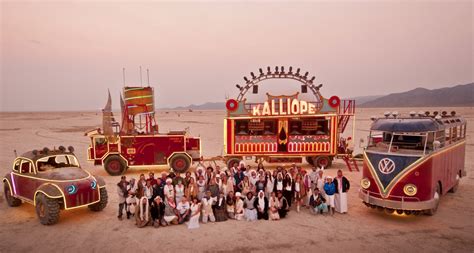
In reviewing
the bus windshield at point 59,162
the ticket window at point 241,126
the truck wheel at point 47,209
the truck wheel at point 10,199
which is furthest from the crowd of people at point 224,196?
the ticket window at point 241,126

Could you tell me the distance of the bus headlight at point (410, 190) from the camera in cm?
905

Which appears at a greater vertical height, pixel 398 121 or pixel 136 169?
pixel 398 121

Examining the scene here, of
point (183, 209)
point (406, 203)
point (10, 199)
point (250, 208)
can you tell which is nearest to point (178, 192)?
point (183, 209)

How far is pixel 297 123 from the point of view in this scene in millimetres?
18141

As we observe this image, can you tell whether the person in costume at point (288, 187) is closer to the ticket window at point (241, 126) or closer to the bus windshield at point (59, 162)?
the bus windshield at point (59, 162)

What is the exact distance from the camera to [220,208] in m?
9.99

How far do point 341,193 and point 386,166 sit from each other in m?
1.77

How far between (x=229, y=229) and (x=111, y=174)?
989 centimetres

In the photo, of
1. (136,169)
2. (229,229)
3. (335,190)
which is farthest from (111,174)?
(335,190)

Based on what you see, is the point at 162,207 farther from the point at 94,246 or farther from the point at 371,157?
the point at 371,157

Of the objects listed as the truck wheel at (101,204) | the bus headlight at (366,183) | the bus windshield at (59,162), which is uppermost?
the bus windshield at (59,162)

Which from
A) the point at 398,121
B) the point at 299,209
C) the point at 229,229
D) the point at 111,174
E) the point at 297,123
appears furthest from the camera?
the point at 297,123

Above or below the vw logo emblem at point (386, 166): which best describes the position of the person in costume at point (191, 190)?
below

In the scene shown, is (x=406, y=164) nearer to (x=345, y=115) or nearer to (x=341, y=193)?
(x=341, y=193)
